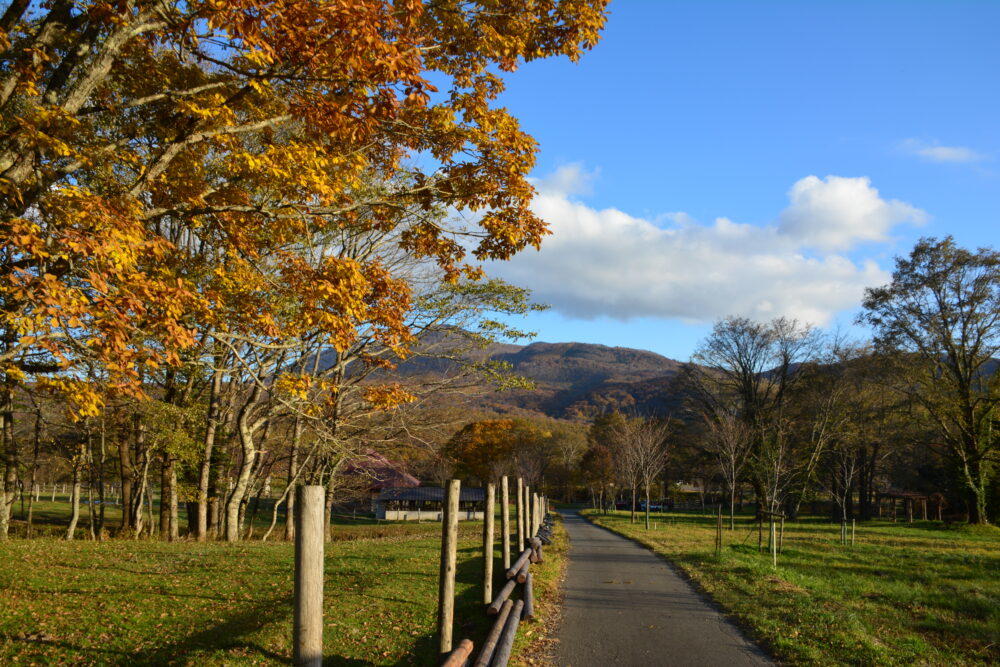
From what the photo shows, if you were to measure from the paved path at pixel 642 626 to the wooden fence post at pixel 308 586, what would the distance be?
3.33 meters

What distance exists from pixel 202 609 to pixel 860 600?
9.79m

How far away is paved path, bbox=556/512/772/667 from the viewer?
637cm

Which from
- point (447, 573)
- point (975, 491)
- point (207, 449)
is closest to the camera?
point (447, 573)

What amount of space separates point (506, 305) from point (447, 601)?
13.1 m

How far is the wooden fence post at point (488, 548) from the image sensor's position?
25.7 ft

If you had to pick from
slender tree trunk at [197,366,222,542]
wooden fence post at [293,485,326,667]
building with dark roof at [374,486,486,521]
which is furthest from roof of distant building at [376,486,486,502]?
wooden fence post at [293,485,326,667]

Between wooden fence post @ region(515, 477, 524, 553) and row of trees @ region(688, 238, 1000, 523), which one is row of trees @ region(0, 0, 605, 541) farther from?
row of trees @ region(688, 238, 1000, 523)

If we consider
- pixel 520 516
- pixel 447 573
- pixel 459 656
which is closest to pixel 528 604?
pixel 447 573

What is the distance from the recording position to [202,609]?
741 centimetres

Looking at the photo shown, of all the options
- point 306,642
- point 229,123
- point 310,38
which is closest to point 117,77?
point 229,123

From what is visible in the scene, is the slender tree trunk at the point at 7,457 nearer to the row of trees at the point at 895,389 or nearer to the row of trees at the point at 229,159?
the row of trees at the point at 229,159

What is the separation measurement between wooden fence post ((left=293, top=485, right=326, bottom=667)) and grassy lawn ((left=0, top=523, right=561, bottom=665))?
90.5 inches

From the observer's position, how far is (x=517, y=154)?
757 cm

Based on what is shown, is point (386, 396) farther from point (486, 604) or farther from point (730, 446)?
point (730, 446)
